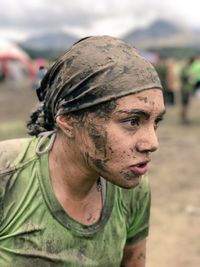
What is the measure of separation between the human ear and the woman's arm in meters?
0.61

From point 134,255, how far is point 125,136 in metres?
0.69

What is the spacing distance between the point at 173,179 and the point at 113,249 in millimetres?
7524

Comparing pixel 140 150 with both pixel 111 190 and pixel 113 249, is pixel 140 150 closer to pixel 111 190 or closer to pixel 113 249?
pixel 111 190

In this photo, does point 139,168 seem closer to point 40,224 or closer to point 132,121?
point 132,121

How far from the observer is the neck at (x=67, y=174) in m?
1.79

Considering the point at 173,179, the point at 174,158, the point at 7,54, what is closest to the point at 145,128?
the point at 173,179

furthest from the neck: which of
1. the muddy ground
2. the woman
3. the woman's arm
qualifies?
the muddy ground

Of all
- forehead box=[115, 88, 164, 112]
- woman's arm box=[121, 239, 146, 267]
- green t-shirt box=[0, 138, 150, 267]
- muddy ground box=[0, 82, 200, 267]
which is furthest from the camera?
muddy ground box=[0, 82, 200, 267]

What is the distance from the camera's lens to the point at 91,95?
1.63 m

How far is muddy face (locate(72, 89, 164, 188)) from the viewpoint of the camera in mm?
1633

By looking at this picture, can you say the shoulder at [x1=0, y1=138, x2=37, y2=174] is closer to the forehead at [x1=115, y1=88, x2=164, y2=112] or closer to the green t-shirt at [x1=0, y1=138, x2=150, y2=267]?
the green t-shirt at [x1=0, y1=138, x2=150, y2=267]

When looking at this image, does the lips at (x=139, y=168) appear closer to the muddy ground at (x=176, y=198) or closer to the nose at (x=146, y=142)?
the nose at (x=146, y=142)

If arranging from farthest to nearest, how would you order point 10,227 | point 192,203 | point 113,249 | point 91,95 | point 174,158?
point 174,158
point 192,203
point 113,249
point 10,227
point 91,95

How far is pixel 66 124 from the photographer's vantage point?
1.73 meters
